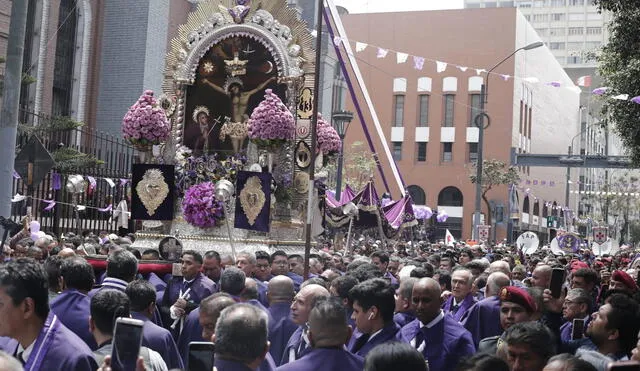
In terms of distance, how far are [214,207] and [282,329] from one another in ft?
27.7

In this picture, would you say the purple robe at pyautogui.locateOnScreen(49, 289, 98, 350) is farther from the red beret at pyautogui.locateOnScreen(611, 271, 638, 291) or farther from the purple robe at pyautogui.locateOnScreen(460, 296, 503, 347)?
the red beret at pyautogui.locateOnScreen(611, 271, 638, 291)

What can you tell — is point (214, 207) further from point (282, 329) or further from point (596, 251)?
point (596, 251)

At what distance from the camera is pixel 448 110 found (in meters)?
66.1

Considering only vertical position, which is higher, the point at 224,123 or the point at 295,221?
the point at 224,123

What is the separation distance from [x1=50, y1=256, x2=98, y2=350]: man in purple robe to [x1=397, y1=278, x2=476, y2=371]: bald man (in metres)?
2.47

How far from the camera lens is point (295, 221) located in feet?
55.1

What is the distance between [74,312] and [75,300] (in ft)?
0.42

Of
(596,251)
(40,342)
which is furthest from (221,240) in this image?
(596,251)

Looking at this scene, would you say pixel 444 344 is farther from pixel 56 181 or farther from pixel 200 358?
pixel 56 181

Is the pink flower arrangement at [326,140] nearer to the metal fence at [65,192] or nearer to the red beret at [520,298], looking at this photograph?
the metal fence at [65,192]

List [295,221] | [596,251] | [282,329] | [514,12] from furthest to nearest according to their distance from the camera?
[514,12] → [596,251] → [295,221] → [282,329]

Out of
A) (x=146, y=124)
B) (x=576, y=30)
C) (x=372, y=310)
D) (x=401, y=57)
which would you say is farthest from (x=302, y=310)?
(x=576, y=30)

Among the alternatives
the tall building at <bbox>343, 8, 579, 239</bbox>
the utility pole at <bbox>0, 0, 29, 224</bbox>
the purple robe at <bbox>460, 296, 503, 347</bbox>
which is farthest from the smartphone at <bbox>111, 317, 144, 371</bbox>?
the tall building at <bbox>343, 8, 579, 239</bbox>

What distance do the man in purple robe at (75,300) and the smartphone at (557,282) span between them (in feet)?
12.9
